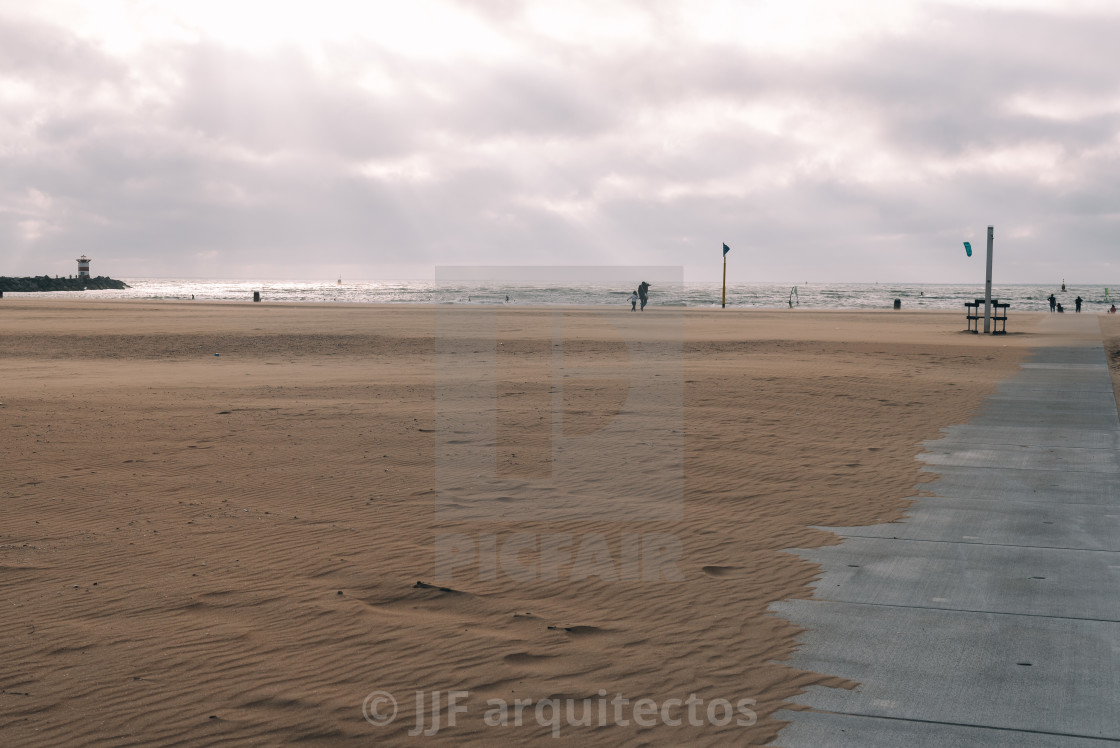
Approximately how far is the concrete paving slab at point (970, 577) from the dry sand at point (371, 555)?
0.40 metres

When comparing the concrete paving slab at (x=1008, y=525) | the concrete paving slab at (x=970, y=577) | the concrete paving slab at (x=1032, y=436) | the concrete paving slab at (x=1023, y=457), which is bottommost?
the concrete paving slab at (x=970, y=577)

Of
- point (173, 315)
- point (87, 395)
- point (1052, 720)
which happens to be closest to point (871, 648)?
point (1052, 720)

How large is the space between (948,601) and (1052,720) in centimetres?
155

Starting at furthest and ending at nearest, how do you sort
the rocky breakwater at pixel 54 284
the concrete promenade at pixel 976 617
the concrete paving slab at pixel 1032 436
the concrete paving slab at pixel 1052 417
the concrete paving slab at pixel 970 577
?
the rocky breakwater at pixel 54 284
the concrete paving slab at pixel 1052 417
the concrete paving slab at pixel 1032 436
the concrete paving slab at pixel 970 577
the concrete promenade at pixel 976 617

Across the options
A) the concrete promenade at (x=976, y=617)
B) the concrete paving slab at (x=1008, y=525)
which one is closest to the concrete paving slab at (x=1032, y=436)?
the concrete promenade at (x=976, y=617)

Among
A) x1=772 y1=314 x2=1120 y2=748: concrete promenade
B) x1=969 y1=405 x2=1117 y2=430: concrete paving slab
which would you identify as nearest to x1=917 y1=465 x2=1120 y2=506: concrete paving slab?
x1=772 y1=314 x2=1120 y2=748: concrete promenade

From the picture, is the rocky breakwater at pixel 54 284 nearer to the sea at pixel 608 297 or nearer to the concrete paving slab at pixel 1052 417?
the sea at pixel 608 297

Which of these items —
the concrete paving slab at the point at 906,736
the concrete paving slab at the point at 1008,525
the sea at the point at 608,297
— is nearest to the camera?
the concrete paving slab at the point at 906,736

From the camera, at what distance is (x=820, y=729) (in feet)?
13.4

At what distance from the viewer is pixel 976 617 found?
17.6 ft

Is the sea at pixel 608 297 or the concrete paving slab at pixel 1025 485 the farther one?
the sea at pixel 608 297

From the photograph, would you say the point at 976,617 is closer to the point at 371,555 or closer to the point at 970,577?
the point at 970,577

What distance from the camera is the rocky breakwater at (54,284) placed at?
111m

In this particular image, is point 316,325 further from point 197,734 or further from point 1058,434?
point 197,734
